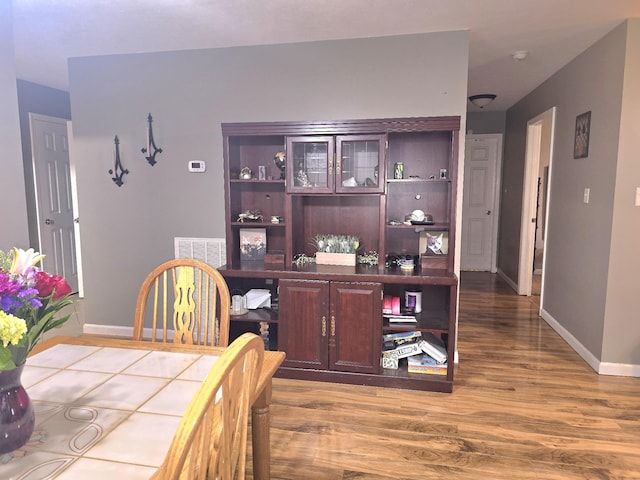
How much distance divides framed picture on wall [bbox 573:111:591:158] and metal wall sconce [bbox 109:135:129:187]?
3.80m

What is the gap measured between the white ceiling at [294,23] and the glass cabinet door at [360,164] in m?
0.77

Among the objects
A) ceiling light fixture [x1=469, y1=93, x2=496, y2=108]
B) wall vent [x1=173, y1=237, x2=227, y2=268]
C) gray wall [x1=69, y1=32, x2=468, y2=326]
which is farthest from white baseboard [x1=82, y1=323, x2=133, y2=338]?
ceiling light fixture [x1=469, y1=93, x2=496, y2=108]

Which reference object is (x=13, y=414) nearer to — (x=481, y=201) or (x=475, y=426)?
(x=475, y=426)

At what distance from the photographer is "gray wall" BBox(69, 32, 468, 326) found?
10.3 feet

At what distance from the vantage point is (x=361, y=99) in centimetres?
321

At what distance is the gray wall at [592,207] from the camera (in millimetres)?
3008

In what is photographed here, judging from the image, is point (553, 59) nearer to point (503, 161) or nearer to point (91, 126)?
point (503, 161)

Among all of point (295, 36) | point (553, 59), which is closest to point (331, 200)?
point (295, 36)

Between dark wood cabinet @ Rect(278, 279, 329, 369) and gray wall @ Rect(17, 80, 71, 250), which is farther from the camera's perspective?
gray wall @ Rect(17, 80, 71, 250)

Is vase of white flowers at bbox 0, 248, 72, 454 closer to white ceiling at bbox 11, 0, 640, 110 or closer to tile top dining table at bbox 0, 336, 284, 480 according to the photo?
tile top dining table at bbox 0, 336, 284, 480

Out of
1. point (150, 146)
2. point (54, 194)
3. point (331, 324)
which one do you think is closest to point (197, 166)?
point (150, 146)

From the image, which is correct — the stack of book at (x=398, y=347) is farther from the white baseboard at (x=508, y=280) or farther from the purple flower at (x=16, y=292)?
the white baseboard at (x=508, y=280)

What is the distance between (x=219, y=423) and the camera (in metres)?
1.13

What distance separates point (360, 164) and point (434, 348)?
135 centimetres
